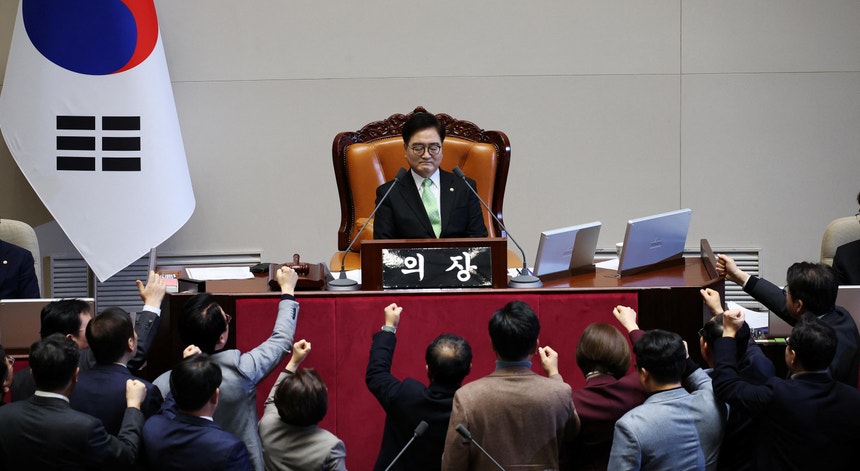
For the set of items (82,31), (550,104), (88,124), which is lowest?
(88,124)

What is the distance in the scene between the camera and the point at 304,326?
3.44 m

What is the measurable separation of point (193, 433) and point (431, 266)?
1075 mm

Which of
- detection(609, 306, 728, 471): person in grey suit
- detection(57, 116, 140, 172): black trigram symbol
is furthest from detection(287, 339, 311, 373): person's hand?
detection(57, 116, 140, 172): black trigram symbol

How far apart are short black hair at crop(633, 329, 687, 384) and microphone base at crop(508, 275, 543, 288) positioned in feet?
2.34

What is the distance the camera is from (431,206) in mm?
4371

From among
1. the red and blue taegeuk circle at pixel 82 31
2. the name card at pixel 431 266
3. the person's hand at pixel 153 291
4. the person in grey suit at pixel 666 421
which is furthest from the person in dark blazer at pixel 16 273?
the person in grey suit at pixel 666 421

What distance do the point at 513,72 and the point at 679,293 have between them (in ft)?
10.1

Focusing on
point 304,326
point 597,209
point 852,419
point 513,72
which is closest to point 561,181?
point 597,209

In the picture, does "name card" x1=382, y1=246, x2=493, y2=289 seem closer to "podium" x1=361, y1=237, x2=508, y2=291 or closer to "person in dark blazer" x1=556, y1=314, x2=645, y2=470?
"podium" x1=361, y1=237, x2=508, y2=291

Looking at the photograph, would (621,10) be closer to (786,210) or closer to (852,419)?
(786,210)

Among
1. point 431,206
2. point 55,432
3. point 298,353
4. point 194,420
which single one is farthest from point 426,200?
point 55,432

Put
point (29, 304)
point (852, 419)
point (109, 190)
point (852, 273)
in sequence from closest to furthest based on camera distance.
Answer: point (852, 419) < point (29, 304) < point (852, 273) < point (109, 190)

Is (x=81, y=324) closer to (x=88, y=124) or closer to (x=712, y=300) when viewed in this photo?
(x=712, y=300)

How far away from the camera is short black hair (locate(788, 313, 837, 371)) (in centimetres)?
286
